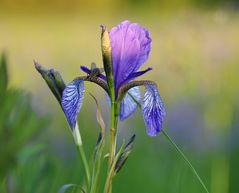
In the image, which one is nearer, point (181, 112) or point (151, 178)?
point (151, 178)

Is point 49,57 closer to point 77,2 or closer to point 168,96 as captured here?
point 168,96

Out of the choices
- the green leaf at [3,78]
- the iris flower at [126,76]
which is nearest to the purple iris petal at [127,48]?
the iris flower at [126,76]

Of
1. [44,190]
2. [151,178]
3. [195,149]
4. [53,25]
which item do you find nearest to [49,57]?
[195,149]

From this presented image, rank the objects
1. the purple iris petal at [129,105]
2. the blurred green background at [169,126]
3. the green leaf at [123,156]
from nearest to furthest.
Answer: the green leaf at [123,156] → the purple iris petal at [129,105] → the blurred green background at [169,126]

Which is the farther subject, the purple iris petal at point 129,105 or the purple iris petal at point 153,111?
the purple iris petal at point 129,105

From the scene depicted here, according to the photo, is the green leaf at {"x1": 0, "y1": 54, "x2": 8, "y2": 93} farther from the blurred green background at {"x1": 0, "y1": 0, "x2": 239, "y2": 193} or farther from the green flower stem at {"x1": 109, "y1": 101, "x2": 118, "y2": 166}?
the green flower stem at {"x1": 109, "y1": 101, "x2": 118, "y2": 166}

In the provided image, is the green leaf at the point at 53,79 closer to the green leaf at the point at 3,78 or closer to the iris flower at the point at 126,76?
the iris flower at the point at 126,76

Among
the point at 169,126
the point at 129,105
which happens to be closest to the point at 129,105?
the point at 129,105
